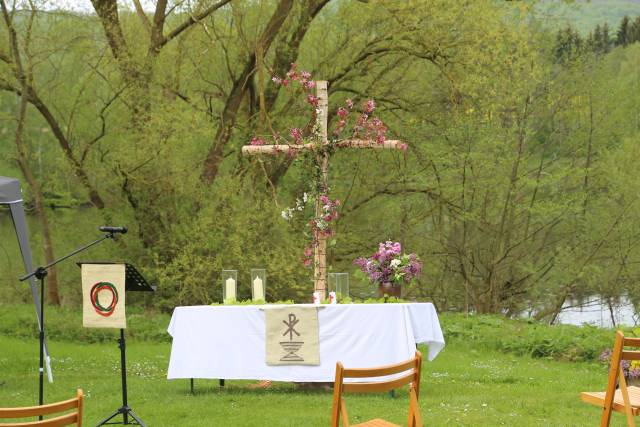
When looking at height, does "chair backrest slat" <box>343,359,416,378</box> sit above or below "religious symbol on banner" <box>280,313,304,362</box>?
above

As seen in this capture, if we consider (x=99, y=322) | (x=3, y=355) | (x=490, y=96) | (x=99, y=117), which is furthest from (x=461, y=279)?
(x=99, y=322)

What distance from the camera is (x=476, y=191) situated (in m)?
20.0

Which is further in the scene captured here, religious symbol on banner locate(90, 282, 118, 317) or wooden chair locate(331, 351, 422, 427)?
religious symbol on banner locate(90, 282, 118, 317)

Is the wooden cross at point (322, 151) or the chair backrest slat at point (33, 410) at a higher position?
the wooden cross at point (322, 151)

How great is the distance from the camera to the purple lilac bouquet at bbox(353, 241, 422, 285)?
962 cm

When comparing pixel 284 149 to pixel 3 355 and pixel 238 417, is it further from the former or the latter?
pixel 3 355

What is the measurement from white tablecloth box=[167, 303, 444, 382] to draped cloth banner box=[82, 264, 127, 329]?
2.05m

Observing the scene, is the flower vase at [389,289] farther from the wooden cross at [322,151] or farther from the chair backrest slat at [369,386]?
the chair backrest slat at [369,386]

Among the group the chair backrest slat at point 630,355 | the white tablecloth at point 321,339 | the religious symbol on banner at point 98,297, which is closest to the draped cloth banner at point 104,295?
the religious symbol on banner at point 98,297

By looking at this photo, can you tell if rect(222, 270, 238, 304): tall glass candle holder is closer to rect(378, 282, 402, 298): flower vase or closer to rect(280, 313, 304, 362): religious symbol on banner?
rect(280, 313, 304, 362): religious symbol on banner

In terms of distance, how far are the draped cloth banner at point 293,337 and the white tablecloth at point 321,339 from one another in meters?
0.07

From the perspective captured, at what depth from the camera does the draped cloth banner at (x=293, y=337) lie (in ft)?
30.1

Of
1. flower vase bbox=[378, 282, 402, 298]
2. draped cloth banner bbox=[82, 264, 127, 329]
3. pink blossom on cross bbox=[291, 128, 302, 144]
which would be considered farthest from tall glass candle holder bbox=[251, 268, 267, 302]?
draped cloth banner bbox=[82, 264, 127, 329]

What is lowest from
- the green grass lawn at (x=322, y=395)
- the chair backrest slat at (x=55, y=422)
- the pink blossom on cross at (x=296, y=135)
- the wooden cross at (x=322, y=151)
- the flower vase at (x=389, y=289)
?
the green grass lawn at (x=322, y=395)
